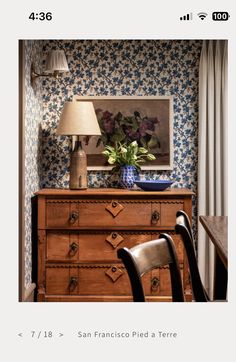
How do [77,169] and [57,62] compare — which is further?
[77,169]

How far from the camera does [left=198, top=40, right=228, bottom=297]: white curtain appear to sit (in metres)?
4.00

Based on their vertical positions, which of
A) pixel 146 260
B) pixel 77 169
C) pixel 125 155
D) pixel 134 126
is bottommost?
pixel 146 260

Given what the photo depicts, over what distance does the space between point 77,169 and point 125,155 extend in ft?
1.34

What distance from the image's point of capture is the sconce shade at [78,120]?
12.0 ft

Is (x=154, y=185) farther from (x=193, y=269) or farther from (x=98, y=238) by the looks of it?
(x=193, y=269)

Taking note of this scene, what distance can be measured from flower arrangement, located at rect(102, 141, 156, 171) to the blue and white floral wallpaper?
0.25 metres

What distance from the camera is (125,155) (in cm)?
393
